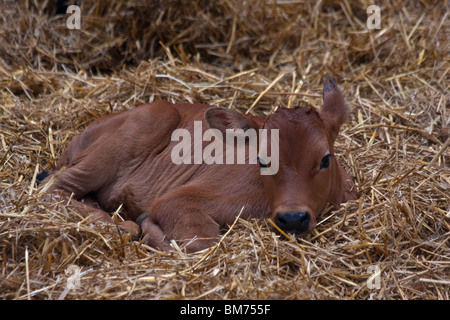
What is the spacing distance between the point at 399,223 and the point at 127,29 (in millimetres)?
5232

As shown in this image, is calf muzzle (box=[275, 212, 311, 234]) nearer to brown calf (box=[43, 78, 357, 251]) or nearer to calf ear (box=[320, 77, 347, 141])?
brown calf (box=[43, 78, 357, 251])

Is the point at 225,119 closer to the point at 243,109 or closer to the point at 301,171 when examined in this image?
the point at 301,171

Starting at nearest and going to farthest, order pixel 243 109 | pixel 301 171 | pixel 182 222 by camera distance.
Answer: pixel 301 171, pixel 182 222, pixel 243 109

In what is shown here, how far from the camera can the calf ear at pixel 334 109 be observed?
6.00 m

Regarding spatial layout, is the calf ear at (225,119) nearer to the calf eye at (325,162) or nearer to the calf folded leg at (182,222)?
the calf folded leg at (182,222)

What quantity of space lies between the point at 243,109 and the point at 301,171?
2515 mm

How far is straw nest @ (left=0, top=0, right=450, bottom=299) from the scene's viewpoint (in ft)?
16.2

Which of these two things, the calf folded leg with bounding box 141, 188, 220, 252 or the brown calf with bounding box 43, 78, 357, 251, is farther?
the calf folded leg with bounding box 141, 188, 220, 252

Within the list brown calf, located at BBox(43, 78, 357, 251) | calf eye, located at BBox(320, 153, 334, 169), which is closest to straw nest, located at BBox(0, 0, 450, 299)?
brown calf, located at BBox(43, 78, 357, 251)

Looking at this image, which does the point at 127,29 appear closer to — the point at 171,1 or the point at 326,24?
the point at 171,1

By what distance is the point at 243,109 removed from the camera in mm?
7855

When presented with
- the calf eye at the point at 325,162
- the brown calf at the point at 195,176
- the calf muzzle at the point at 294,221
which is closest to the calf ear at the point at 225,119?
the brown calf at the point at 195,176

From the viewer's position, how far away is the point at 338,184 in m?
5.93

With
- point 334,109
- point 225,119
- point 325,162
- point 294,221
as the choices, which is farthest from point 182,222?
point 334,109
